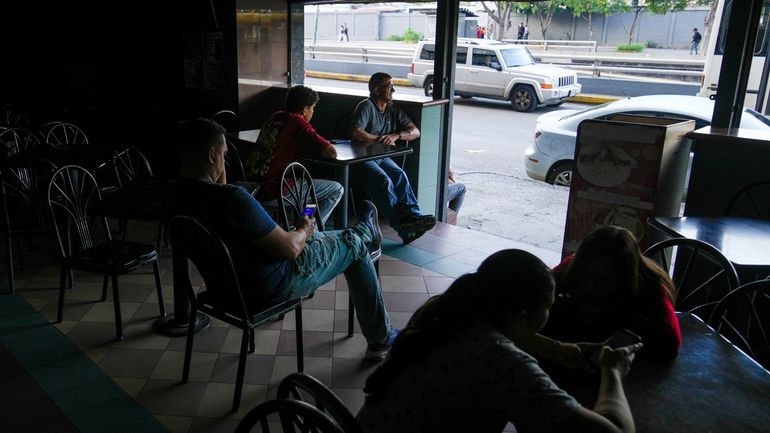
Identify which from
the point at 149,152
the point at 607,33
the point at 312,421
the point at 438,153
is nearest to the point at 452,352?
the point at 312,421

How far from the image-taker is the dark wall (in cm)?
578

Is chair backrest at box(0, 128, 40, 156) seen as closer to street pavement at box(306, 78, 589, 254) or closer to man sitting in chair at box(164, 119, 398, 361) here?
street pavement at box(306, 78, 589, 254)

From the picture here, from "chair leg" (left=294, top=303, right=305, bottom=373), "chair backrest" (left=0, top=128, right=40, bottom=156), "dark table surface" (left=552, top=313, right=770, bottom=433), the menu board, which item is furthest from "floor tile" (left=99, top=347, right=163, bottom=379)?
"chair backrest" (left=0, top=128, right=40, bottom=156)

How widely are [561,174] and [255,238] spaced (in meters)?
4.22

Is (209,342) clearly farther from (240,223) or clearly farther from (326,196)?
(326,196)

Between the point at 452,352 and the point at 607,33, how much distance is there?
44.7 ft

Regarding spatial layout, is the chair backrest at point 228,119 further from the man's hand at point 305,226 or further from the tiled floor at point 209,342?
the man's hand at point 305,226

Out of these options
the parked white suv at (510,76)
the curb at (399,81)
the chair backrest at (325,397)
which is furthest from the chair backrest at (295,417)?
the curb at (399,81)

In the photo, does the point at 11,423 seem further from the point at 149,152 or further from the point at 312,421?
the point at 149,152

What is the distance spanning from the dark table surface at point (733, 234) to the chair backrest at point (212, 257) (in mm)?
1747

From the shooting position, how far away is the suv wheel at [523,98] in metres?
10.8

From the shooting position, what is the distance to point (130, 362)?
2.82m

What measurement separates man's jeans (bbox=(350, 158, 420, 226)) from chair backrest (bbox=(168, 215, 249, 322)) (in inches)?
82.8

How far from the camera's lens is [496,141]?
29.1ft
